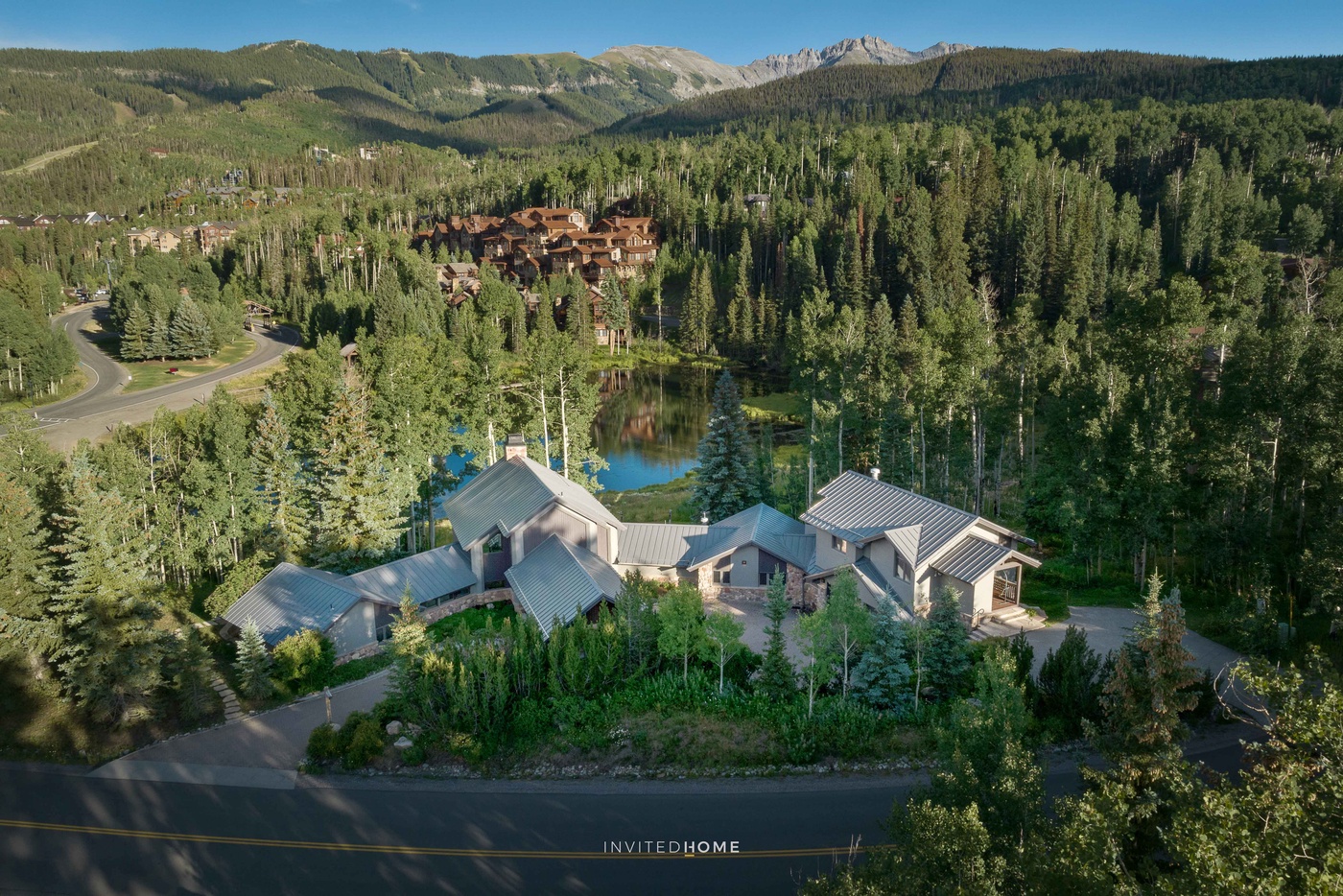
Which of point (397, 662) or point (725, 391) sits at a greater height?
point (725, 391)

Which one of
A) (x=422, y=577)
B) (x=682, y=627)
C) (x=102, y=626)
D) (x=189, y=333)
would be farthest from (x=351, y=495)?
(x=189, y=333)

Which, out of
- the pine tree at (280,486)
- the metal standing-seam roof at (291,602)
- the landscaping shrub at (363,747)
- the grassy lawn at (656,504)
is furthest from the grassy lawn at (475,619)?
the grassy lawn at (656,504)

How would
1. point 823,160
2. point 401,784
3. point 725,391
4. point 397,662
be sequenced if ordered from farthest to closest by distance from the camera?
point 823,160 < point 725,391 < point 397,662 < point 401,784

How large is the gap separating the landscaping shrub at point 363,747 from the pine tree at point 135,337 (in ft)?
229

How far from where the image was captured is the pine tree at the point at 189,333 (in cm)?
7688

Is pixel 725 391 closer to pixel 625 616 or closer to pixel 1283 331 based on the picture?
pixel 625 616

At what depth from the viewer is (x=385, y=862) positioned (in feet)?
56.2

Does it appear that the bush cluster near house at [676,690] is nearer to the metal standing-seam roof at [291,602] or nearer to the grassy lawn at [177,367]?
the metal standing-seam roof at [291,602]

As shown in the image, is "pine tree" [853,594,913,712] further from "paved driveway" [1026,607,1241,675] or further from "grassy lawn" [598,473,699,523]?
"grassy lawn" [598,473,699,523]

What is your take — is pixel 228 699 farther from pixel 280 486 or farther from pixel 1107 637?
pixel 1107 637

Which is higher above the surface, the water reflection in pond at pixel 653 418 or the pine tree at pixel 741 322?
the pine tree at pixel 741 322

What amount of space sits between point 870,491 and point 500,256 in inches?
3673

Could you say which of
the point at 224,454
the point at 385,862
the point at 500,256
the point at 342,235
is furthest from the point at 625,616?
the point at 342,235

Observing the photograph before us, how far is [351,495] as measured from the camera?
3341 centimetres
